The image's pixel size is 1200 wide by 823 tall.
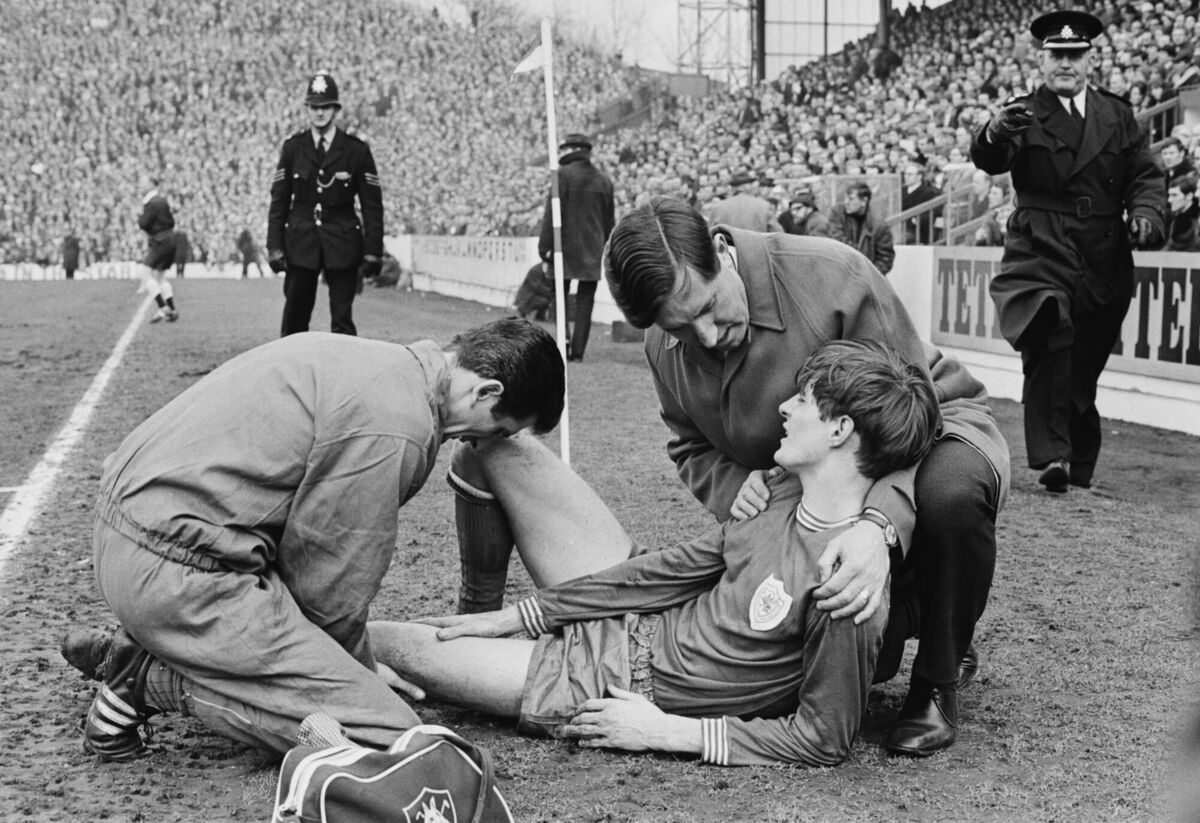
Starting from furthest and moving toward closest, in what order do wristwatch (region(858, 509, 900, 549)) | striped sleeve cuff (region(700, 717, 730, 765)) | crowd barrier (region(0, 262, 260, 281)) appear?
crowd barrier (region(0, 262, 260, 281))
striped sleeve cuff (region(700, 717, 730, 765))
wristwatch (region(858, 509, 900, 549))

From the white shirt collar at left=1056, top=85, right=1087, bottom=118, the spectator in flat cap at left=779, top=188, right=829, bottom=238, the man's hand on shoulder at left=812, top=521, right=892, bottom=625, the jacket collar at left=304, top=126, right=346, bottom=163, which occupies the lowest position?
the man's hand on shoulder at left=812, top=521, right=892, bottom=625

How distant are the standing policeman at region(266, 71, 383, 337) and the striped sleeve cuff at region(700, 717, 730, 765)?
24.4 feet

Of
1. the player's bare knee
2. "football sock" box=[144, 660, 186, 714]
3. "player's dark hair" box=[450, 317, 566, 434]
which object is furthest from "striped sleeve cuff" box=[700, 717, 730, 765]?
"football sock" box=[144, 660, 186, 714]

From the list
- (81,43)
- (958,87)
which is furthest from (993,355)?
(81,43)

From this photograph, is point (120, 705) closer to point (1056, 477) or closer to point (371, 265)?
point (1056, 477)

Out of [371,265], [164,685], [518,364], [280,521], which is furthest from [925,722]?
[371,265]

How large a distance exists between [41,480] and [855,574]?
5163 mm

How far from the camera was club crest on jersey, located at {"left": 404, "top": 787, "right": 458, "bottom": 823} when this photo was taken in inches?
109

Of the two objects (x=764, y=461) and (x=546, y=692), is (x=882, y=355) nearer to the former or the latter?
(x=764, y=461)

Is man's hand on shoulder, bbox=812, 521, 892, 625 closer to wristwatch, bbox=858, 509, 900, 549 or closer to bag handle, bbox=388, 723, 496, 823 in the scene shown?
wristwatch, bbox=858, 509, 900, 549

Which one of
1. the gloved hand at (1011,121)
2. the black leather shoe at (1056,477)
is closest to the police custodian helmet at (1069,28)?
the gloved hand at (1011,121)

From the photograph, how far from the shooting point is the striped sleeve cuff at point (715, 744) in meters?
3.45

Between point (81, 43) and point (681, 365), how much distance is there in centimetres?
6028

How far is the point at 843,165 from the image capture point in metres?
20.9
